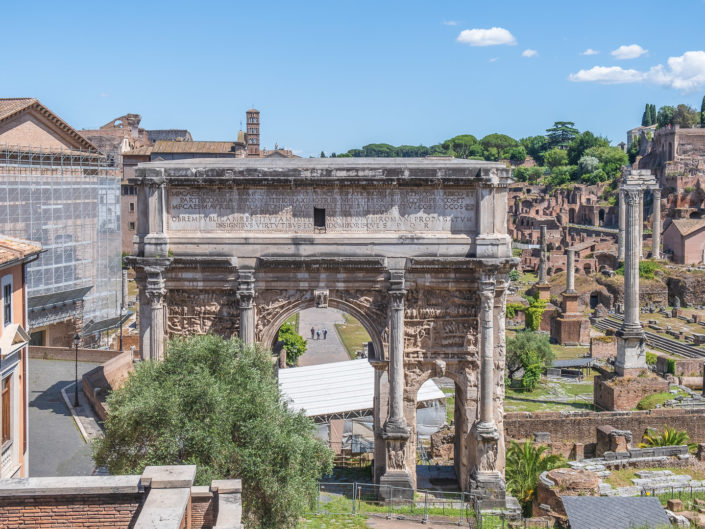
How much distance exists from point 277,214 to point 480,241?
189 inches

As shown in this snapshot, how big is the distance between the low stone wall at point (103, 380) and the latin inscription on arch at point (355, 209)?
6591mm

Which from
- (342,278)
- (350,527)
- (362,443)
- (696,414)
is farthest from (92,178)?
(696,414)

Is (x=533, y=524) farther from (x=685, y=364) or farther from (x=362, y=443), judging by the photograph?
(x=685, y=364)

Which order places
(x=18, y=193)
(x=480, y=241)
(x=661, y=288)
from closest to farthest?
(x=480, y=241), (x=18, y=193), (x=661, y=288)

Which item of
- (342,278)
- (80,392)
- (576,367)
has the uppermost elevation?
(342,278)

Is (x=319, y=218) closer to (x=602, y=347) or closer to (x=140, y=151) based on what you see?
(x=602, y=347)

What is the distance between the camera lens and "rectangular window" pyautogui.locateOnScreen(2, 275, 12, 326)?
14.9m

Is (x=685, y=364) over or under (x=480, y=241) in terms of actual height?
under

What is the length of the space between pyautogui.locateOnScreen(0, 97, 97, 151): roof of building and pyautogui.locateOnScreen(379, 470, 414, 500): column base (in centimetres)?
2710

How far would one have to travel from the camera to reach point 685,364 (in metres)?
41.3

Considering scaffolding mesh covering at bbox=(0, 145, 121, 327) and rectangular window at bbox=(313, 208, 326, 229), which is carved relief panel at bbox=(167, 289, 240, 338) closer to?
rectangular window at bbox=(313, 208, 326, 229)

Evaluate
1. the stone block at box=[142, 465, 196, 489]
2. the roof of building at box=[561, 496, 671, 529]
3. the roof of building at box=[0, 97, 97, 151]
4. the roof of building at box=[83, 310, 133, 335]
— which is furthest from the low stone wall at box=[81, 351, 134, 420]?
the roof of building at box=[0, 97, 97, 151]

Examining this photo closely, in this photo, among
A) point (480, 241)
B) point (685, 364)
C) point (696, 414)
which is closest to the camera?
point (480, 241)

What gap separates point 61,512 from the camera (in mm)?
9242
